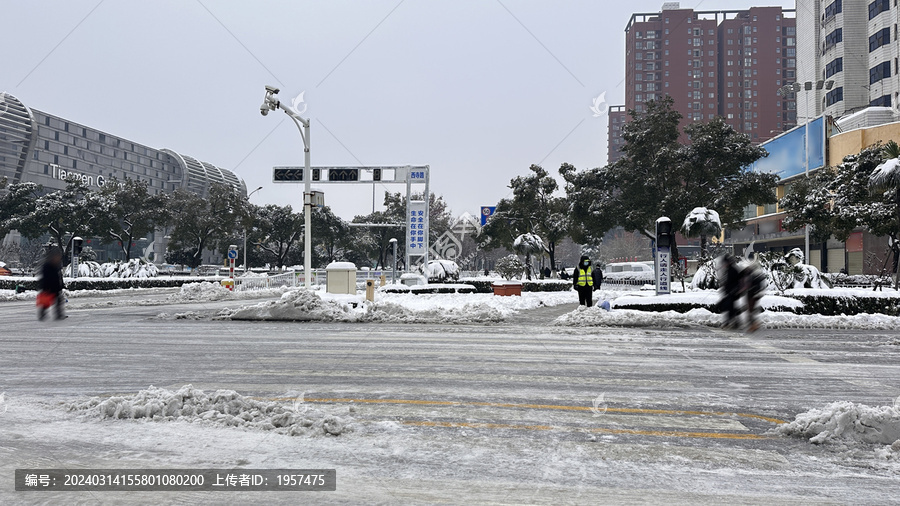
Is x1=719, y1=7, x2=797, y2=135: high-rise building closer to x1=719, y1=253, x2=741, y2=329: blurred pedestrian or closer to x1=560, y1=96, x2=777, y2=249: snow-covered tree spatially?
x1=560, y1=96, x2=777, y2=249: snow-covered tree

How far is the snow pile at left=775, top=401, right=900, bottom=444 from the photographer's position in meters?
5.03

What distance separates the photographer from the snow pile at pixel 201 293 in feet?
90.0

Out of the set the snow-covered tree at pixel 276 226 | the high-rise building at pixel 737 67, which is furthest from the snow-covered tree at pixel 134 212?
the high-rise building at pixel 737 67

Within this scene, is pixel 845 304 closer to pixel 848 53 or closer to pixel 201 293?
pixel 201 293

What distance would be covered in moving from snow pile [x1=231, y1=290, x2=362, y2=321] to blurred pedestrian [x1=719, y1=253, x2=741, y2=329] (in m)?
14.8

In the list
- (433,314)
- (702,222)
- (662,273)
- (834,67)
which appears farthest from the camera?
(834,67)

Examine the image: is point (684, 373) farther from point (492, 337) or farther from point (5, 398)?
point (5, 398)

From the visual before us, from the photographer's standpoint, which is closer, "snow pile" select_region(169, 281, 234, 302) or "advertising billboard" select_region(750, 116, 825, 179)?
"snow pile" select_region(169, 281, 234, 302)

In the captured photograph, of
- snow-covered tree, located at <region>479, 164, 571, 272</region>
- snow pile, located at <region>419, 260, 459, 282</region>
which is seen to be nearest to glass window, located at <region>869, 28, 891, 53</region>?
snow-covered tree, located at <region>479, 164, 571, 272</region>

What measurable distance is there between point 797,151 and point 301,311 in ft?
178

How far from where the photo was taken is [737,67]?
454 feet

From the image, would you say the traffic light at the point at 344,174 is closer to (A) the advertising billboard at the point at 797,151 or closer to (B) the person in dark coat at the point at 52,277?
(B) the person in dark coat at the point at 52,277

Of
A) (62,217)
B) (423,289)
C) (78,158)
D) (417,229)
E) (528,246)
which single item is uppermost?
(78,158)

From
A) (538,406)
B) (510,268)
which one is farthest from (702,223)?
(510,268)
